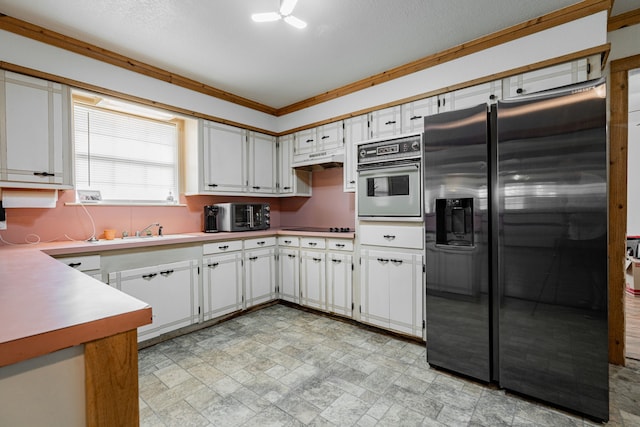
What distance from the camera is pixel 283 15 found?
6.73 ft

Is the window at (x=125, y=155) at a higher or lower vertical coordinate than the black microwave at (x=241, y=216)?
higher

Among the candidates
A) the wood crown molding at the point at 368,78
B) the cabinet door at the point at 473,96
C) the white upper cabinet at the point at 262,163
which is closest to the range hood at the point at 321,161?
the white upper cabinet at the point at 262,163

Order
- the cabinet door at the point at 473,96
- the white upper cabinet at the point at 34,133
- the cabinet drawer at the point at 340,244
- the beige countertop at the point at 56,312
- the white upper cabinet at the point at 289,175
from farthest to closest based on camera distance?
the white upper cabinet at the point at 289,175 < the cabinet drawer at the point at 340,244 < the cabinet door at the point at 473,96 < the white upper cabinet at the point at 34,133 < the beige countertop at the point at 56,312

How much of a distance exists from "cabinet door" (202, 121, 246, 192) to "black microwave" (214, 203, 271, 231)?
10.7 inches

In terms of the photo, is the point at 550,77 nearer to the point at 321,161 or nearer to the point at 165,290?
the point at 321,161

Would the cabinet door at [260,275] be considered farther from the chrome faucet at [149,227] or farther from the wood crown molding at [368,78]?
the wood crown molding at [368,78]

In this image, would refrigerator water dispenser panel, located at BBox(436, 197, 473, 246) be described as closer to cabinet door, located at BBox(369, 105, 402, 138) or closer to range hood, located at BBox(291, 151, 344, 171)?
cabinet door, located at BBox(369, 105, 402, 138)

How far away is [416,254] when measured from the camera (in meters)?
2.76

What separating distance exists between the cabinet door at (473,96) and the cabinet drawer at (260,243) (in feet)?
7.88

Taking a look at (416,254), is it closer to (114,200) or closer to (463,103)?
(463,103)

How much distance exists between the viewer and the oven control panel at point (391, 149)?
2.76 metres

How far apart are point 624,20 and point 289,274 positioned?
3862 mm

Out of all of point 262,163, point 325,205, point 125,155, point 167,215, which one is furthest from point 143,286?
point 325,205

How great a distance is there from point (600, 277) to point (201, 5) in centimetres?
305
